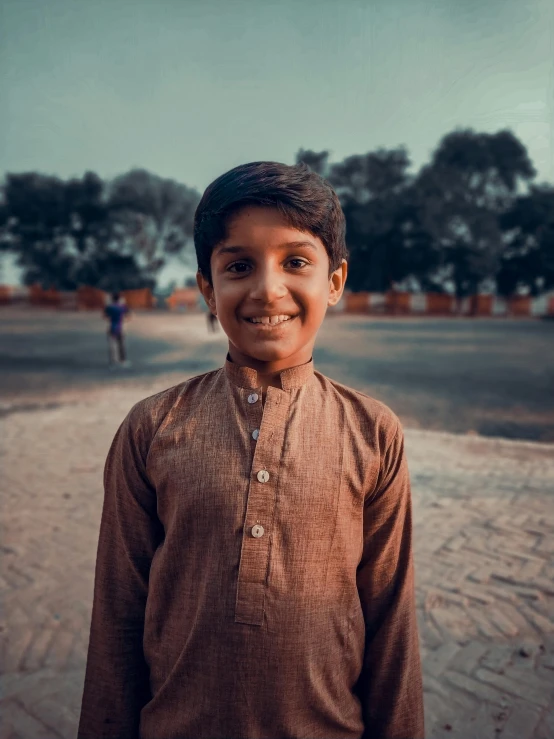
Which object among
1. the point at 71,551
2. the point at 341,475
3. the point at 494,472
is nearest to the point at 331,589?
the point at 341,475

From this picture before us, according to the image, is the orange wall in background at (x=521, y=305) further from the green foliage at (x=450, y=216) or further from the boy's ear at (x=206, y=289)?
the boy's ear at (x=206, y=289)

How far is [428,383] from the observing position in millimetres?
10422

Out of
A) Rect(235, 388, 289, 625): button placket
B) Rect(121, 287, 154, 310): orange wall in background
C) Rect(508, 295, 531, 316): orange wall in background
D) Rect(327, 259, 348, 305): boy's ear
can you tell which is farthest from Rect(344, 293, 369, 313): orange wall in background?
Rect(235, 388, 289, 625): button placket

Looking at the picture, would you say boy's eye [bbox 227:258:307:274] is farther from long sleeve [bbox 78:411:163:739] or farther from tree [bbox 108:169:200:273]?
tree [bbox 108:169:200:273]

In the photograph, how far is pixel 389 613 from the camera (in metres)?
1.44

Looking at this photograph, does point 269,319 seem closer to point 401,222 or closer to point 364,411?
point 364,411

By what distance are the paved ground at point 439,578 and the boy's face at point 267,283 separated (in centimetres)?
191

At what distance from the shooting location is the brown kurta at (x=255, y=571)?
1.28 metres

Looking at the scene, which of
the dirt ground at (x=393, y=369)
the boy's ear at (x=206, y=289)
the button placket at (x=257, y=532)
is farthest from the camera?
the dirt ground at (x=393, y=369)

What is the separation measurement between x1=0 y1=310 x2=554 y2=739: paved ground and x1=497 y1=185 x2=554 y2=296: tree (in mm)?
33848

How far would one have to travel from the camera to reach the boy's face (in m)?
1.31

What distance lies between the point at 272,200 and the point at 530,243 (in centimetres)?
3971

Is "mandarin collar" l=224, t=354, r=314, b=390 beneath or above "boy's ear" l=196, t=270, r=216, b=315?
beneath

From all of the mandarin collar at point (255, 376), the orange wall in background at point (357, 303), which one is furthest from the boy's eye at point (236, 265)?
the orange wall in background at point (357, 303)
